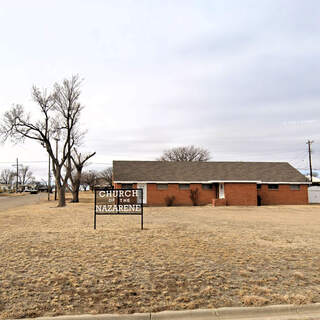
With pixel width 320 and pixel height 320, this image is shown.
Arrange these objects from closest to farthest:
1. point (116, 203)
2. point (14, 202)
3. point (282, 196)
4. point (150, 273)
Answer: point (150, 273) → point (116, 203) → point (282, 196) → point (14, 202)

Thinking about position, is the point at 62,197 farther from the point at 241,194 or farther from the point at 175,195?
the point at 241,194

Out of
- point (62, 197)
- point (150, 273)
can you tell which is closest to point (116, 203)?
point (150, 273)

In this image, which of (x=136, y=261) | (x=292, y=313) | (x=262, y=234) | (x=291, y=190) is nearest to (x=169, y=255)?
(x=136, y=261)

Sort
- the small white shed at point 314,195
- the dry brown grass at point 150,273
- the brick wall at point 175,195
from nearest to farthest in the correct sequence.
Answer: the dry brown grass at point 150,273, the brick wall at point 175,195, the small white shed at point 314,195

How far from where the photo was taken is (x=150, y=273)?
605 cm

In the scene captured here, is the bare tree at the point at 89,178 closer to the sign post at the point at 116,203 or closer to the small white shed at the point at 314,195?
the small white shed at the point at 314,195

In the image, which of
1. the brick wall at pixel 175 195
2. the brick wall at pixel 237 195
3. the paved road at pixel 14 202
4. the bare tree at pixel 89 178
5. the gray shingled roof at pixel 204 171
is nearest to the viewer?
the brick wall at pixel 237 195

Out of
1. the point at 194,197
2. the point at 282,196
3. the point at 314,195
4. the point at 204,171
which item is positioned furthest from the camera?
the point at 314,195

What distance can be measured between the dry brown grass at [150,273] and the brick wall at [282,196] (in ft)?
69.2

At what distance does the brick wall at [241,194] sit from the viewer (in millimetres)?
28516

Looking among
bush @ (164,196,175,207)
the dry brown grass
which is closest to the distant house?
bush @ (164,196,175,207)

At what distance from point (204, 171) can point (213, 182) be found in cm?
250

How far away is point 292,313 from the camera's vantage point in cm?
445

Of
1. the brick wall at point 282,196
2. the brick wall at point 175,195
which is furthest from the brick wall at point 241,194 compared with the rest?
the brick wall at point 175,195
